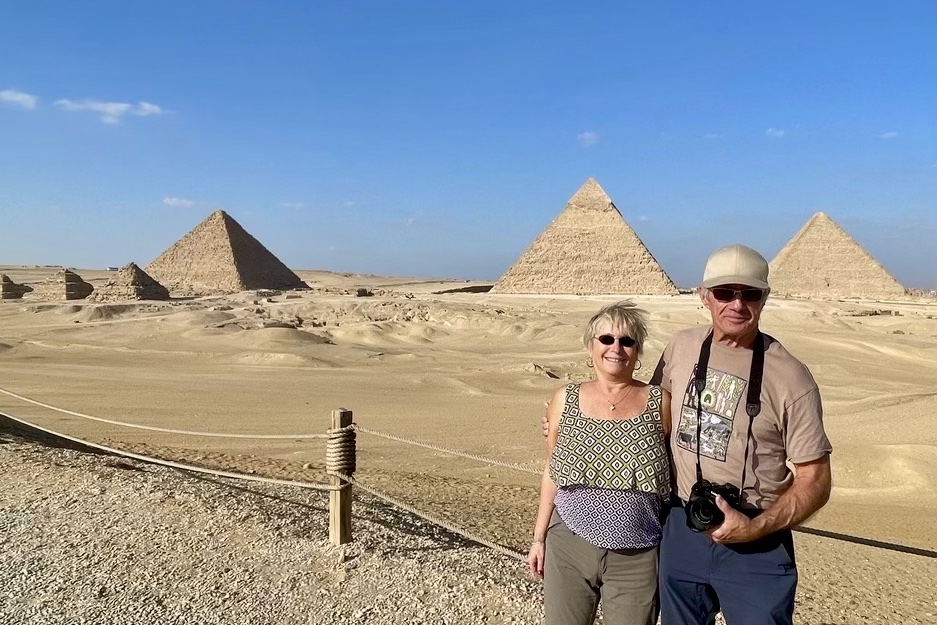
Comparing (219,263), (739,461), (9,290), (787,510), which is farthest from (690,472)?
(219,263)

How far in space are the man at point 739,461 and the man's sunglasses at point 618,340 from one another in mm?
157

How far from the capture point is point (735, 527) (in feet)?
5.18

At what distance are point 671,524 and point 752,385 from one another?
1.34ft

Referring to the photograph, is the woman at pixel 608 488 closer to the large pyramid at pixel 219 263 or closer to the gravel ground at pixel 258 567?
the gravel ground at pixel 258 567

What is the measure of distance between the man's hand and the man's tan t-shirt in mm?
71

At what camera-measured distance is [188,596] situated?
285cm

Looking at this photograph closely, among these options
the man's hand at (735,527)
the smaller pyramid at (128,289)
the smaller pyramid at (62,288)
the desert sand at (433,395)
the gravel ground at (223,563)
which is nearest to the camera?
the man's hand at (735,527)

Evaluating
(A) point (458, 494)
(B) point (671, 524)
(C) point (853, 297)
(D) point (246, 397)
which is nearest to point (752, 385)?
(B) point (671, 524)

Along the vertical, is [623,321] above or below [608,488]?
above

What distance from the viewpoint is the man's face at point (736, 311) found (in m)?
1.69

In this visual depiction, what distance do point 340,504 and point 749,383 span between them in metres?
2.16

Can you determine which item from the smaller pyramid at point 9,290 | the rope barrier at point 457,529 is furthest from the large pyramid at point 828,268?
the rope barrier at point 457,529

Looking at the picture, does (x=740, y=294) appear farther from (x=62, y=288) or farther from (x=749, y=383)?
(x=62, y=288)

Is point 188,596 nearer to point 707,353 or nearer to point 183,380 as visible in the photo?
point 707,353
